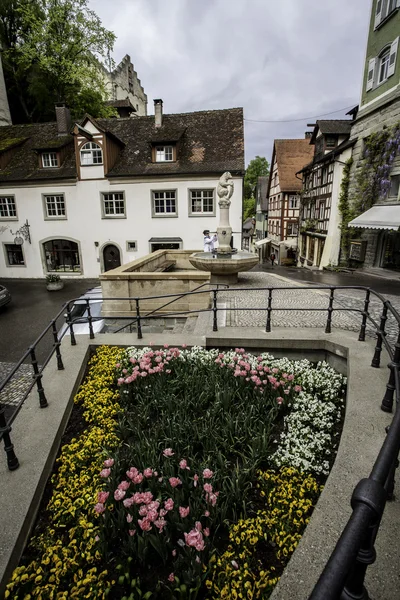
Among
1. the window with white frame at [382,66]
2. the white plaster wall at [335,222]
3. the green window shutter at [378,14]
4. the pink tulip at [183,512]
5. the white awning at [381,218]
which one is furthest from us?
the white plaster wall at [335,222]

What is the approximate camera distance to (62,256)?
956 inches

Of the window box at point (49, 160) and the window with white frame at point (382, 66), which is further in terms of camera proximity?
the window box at point (49, 160)

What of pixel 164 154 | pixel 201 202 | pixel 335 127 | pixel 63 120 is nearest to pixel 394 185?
pixel 335 127

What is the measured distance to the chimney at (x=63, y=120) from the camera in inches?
942

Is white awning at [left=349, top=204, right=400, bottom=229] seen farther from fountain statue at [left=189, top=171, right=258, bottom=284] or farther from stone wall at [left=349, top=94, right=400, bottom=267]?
fountain statue at [left=189, top=171, right=258, bottom=284]

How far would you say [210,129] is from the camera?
2311cm

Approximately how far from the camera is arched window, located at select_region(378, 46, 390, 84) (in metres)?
16.9

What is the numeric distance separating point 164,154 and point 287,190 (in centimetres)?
1690

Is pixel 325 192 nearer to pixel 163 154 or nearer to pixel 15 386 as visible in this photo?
pixel 163 154

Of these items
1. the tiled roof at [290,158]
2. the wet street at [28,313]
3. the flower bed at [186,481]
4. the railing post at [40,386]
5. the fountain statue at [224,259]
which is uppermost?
the tiled roof at [290,158]

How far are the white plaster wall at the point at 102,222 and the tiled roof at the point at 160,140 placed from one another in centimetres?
79

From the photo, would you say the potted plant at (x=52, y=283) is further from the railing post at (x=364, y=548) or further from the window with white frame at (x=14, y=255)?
the railing post at (x=364, y=548)

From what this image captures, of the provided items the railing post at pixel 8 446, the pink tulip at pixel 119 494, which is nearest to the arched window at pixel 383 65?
the pink tulip at pixel 119 494

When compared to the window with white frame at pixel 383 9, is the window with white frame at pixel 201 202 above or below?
below
